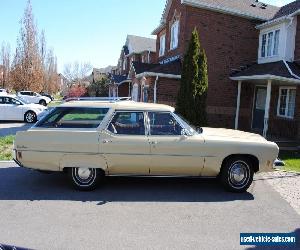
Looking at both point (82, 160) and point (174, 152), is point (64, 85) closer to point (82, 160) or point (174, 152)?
point (82, 160)

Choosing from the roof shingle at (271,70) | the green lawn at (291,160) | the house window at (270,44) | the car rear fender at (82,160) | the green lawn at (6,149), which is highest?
the house window at (270,44)

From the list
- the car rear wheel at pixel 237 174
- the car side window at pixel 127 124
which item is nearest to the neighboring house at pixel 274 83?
the car rear wheel at pixel 237 174

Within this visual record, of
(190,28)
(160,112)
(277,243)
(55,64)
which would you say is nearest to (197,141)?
(160,112)

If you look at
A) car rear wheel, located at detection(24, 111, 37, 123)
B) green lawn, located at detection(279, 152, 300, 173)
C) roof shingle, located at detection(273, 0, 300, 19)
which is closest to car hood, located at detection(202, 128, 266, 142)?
green lawn, located at detection(279, 152, 300, 173)

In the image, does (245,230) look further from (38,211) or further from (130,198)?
(38,211)

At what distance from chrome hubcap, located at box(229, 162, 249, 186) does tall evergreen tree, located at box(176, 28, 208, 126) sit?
670 centimetres

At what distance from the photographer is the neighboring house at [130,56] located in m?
34.4

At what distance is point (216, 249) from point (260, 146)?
2.83 m

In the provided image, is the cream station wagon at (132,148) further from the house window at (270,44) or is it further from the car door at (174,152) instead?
the house window at (270,44)

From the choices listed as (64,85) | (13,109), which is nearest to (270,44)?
(13,109)

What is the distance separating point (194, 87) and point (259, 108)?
6095mm

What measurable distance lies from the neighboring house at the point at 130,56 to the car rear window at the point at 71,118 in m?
24.2

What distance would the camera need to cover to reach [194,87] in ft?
43.5

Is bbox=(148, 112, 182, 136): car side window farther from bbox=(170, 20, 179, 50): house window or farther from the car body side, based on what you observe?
bbox=(170, 20, 179, 50): house window
